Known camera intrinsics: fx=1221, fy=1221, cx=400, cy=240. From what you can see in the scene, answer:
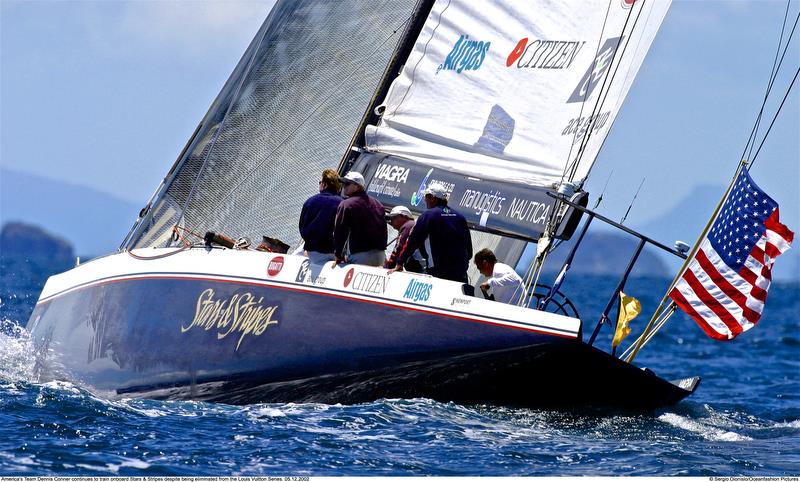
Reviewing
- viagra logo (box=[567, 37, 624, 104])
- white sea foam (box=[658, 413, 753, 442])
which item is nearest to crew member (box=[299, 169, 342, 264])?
viagra logo (box=[567, 37, 624, 104])

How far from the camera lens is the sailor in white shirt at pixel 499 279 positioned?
8336mm

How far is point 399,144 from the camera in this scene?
9.79m

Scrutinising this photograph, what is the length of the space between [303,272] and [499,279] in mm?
1341

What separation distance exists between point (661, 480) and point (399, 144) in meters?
4.23

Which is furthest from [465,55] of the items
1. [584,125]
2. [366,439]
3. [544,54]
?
[366,439]

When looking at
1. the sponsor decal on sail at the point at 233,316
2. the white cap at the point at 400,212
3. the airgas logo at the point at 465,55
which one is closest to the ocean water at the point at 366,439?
the sponsor decal on sail at the point at 233,316

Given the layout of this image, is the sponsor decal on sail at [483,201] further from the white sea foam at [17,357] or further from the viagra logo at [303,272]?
the white sea foam at [17,357]

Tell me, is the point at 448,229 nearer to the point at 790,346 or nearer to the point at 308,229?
the point at 308,229

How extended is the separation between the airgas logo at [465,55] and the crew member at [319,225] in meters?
1.71

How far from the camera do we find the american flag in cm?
769

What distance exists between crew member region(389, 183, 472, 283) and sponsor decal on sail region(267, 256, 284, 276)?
2.74 feet

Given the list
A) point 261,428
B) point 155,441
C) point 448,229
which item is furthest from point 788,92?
point 155,441

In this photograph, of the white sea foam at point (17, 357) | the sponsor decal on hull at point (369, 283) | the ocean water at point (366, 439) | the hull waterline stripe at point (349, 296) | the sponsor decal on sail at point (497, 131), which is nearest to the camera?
the ocean water at point (366, 439)

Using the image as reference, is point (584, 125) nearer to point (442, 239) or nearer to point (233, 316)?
point (442, 239)
